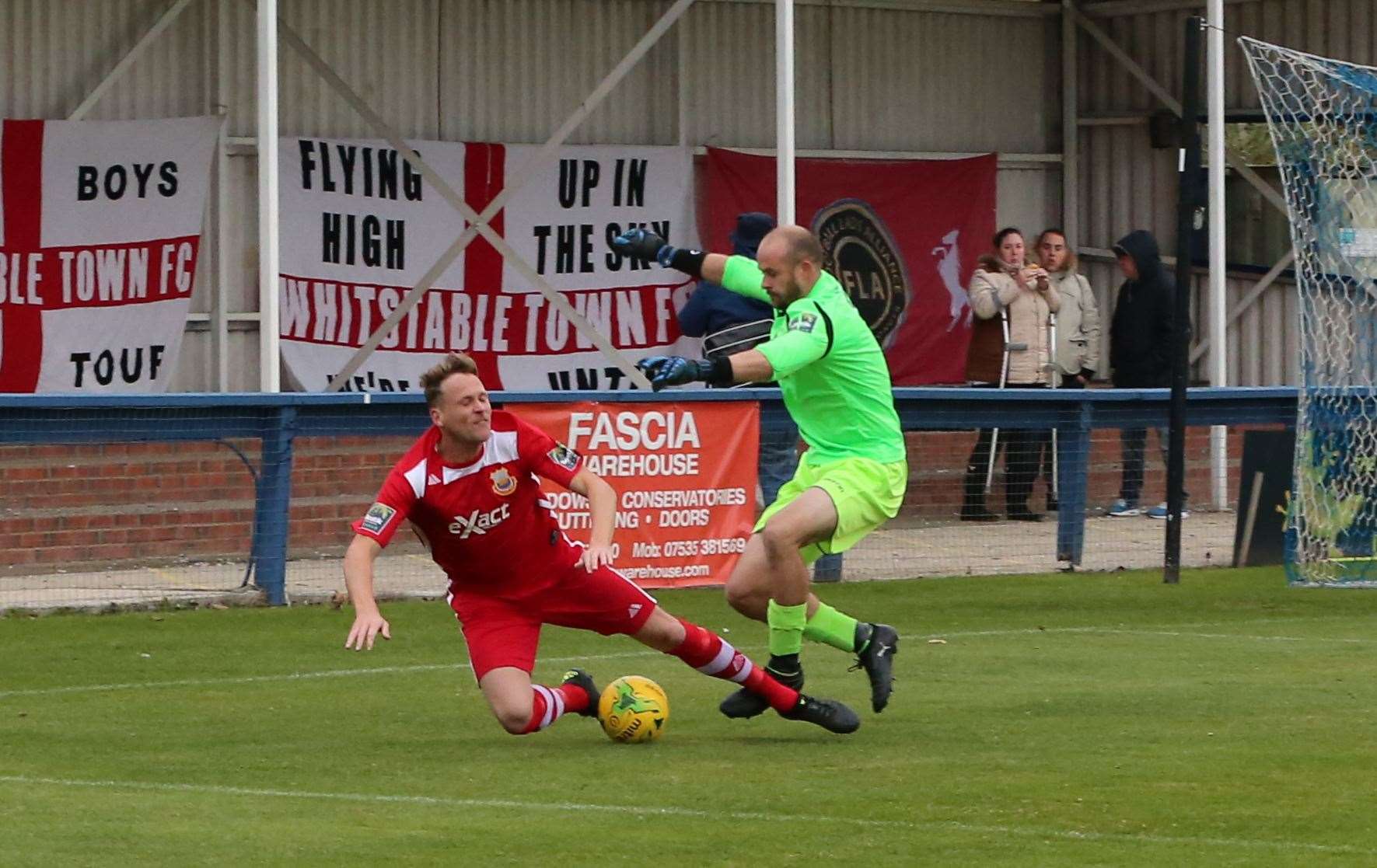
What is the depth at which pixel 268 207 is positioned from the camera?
619 inches

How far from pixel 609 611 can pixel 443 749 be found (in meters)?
0.79

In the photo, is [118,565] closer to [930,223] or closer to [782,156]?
Result: [782,156]

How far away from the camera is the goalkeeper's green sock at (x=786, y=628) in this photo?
9914 millimetres

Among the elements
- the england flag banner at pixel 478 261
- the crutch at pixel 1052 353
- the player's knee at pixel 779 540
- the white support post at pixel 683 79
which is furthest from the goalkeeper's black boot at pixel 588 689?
the white support post at pixel 683 79

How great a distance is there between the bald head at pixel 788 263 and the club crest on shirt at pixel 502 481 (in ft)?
4.50

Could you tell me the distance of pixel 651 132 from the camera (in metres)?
21.9

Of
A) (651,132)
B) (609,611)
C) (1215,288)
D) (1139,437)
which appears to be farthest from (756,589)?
(651,132)

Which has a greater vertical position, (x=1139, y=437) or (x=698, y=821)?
(x=1139, y=437)

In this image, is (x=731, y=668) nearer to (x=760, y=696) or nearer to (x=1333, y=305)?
(x=760, y=696)

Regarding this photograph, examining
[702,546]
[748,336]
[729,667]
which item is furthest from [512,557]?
[748,336]

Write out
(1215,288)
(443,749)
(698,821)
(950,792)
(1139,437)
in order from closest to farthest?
(698,821) → (950,792) → (443,749) → (1139,437) → (1215,288)

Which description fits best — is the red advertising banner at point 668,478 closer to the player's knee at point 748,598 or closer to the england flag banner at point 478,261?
the england flag banner at point 478,261

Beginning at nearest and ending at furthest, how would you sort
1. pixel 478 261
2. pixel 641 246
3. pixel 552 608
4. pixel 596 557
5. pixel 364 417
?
pixel 596 557, pixel 552 608, pixel 641 246, pixel 364 417, pixel 478 261

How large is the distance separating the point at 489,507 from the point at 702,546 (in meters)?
6.53
